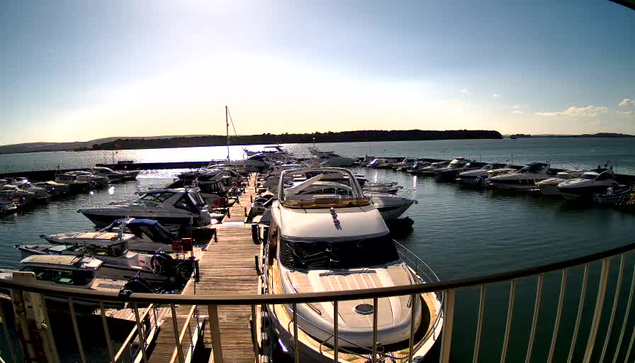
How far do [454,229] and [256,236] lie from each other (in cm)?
1416

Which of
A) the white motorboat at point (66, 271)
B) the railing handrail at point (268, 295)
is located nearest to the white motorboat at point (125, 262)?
the white motorboat at point (66, 271)

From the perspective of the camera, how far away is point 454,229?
21594 mm

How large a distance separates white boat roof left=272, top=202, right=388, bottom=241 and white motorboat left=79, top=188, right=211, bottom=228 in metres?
13.4

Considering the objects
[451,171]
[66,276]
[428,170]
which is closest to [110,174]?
[66,276]

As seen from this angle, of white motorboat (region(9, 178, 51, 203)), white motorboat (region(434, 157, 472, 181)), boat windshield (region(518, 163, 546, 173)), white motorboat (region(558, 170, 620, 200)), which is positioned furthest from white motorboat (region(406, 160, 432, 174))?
white motorboat (region(9, 178, 51, 203))

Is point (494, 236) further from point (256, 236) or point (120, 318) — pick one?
point (120, 318)

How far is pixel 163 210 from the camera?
1988 centimetres

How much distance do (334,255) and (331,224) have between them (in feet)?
2.56

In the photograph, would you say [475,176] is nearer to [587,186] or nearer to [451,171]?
[451,171]

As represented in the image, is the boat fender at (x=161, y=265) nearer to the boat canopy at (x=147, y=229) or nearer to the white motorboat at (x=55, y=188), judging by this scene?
the boat canopy at (x=147, y=229)

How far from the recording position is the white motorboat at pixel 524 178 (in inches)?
1385

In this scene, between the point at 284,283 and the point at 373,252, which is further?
the point at 373,252

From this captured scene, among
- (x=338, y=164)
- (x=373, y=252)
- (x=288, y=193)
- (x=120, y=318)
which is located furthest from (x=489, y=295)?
(x=338, y=164)

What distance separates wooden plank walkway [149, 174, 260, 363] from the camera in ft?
23.7
